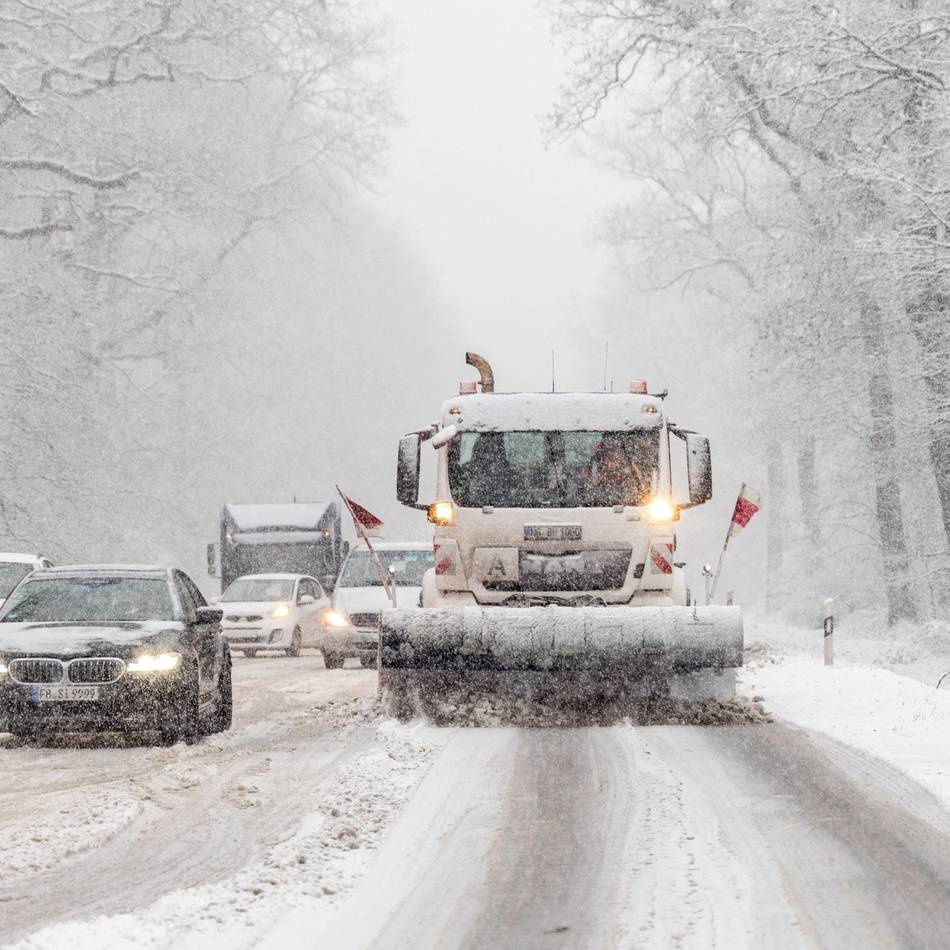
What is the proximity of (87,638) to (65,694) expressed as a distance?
480 mm

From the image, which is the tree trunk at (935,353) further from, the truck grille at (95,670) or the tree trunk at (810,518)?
the truck grille at (95,670)

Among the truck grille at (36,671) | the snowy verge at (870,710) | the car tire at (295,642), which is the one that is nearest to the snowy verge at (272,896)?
the snowy verge at (870,710)

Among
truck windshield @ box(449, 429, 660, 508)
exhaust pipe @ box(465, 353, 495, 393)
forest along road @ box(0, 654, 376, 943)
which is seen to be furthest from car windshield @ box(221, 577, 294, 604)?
truck windshield @ box(449, 429, 660, 508)

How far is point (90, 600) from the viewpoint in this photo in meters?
13.5

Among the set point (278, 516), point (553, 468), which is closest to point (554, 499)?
point (553, 468)

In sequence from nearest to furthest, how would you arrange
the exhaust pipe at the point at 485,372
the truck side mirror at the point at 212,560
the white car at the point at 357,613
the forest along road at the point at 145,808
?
the forest along road at the point at 145,808
the exhaust pipe at the point at 485,372
the white car at the point at 357,613
the truck side mirror at the point at 212,560

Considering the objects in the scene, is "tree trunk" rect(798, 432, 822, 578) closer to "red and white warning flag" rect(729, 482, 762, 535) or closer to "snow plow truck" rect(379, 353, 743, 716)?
"red and white warning flag" rect(729, 482, 762, 535)

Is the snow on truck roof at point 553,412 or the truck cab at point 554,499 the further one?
the snow on truck roof at point 553,412

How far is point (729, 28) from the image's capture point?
23.8 metres

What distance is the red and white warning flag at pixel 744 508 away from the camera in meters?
16.5

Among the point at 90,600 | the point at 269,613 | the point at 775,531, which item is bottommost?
the point at 269,613

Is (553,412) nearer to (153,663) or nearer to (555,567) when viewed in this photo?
(555,567)

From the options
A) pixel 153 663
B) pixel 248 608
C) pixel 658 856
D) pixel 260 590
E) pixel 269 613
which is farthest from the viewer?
pixel 260 590

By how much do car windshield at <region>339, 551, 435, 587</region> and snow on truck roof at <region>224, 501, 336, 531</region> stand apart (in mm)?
6058
